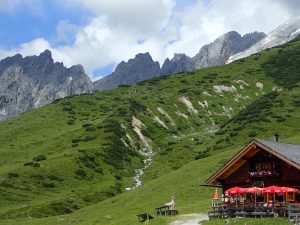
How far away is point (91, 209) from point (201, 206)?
2297 cm

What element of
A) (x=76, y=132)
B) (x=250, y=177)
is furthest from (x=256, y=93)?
(x=250, y=177)

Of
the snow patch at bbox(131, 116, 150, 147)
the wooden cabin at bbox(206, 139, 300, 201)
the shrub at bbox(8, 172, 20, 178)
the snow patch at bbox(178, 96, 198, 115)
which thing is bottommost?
the wooden cabin at bbox(206, 139, 300, 201)

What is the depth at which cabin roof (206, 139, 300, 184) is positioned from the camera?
4766 cm

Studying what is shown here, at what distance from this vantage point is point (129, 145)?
137500 millimetres

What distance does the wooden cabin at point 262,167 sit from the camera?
163 feet

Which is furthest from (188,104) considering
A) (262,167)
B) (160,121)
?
(262,167)

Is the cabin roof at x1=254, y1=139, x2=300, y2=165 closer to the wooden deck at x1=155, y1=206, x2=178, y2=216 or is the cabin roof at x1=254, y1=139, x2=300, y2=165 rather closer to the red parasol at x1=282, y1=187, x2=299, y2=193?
the red parasol at x1=282, y1=187, x2=299, y2=193

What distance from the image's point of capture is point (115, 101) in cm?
19262

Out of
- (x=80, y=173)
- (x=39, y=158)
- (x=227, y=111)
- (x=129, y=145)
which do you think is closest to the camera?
(x=80, y=173)

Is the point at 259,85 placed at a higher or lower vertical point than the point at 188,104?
higher

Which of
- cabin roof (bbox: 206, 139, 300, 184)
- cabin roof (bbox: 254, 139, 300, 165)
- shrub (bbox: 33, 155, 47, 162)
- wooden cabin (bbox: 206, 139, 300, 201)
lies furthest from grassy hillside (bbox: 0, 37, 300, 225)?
cabin roof (bbox: 254, 139, 300, 165)

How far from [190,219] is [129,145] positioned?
282 ft

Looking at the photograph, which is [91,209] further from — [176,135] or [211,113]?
[211,113]

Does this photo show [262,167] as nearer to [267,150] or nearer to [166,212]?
[267,150]
